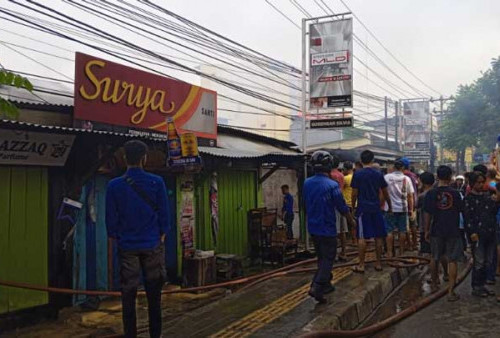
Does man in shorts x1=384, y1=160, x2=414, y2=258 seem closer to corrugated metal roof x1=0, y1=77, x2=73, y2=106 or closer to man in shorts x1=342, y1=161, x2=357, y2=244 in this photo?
man in shorts x1=342, y1=161, x2=357, y2=244

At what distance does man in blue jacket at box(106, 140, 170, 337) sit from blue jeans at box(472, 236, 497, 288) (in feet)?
15.0

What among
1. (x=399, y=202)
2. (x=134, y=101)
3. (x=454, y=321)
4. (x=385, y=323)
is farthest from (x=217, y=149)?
(x=454, y=321)

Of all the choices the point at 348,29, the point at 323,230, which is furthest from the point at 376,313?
the point at 348,29

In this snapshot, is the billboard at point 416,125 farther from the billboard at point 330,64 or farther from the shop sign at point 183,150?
the shop sign at point 183,150

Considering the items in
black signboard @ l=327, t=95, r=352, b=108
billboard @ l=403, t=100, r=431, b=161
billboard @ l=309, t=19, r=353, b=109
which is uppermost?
billboard @ l=403, t=100, r=431, b=161

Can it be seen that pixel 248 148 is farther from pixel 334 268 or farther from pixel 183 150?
pixel 334 268

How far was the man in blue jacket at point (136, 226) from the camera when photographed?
13.3 ft

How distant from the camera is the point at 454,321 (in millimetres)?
5629

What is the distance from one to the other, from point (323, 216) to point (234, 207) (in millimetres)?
6219

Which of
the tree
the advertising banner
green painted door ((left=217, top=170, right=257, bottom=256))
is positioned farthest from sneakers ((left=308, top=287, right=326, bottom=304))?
the tree

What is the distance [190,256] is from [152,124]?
2665 mm

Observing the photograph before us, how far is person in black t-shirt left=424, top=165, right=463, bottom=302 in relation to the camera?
20.6 feet

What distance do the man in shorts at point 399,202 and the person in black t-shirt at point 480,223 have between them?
1913mm

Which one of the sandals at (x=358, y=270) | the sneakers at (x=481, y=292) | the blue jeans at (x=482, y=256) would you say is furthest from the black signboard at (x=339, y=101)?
the sneakers at (x=481, y=292)
